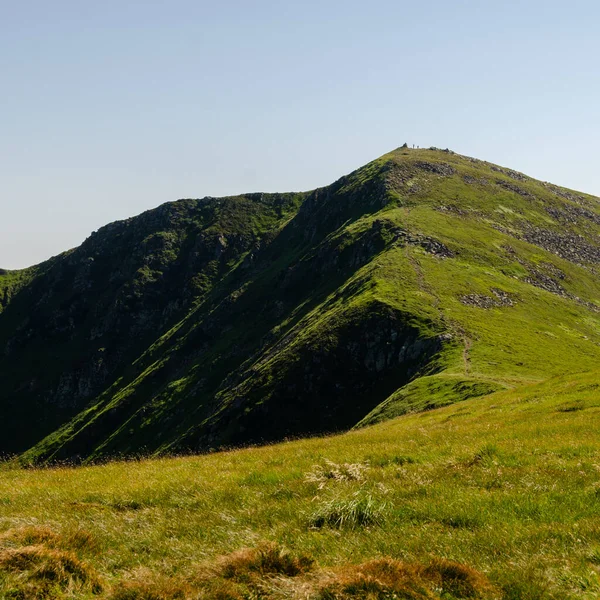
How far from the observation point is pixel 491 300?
9544 cm

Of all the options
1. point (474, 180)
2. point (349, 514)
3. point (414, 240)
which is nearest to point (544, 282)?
point (414, 240)

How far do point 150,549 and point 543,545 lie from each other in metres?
7.32

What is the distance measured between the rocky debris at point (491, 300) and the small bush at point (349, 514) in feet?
276

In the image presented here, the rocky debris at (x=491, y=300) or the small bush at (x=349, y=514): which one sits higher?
the rocky debris at (x=491, y=300)

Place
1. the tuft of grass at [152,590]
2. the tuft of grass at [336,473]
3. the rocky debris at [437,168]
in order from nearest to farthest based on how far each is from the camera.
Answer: the tuft of grass at [152,590] < the tuft of grass at [336,473] < the rocky debris at [437,168]

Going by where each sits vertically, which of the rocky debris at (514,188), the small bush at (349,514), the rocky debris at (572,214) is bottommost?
the small bush at (349,514)

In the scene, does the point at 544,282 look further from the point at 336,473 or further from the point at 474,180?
the point at 336,473

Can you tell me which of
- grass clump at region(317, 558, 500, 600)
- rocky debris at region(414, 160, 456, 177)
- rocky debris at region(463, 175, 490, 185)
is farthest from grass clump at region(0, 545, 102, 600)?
rocky debris at region(414, 160, 456, 177)

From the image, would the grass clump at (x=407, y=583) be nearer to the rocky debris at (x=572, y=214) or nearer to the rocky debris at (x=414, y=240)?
the rocky debris at (x=414, y=240)

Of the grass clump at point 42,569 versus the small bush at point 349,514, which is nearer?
the grass clump at point 42,569

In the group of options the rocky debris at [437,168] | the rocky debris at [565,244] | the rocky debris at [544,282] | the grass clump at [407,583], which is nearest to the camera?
the grass clump at [407,583]

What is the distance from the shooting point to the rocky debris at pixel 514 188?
173625mm

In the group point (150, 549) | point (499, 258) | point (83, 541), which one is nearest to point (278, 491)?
point (150, 549)

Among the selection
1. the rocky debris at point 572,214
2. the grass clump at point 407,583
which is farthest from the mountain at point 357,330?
the grass clump at point 407,583
